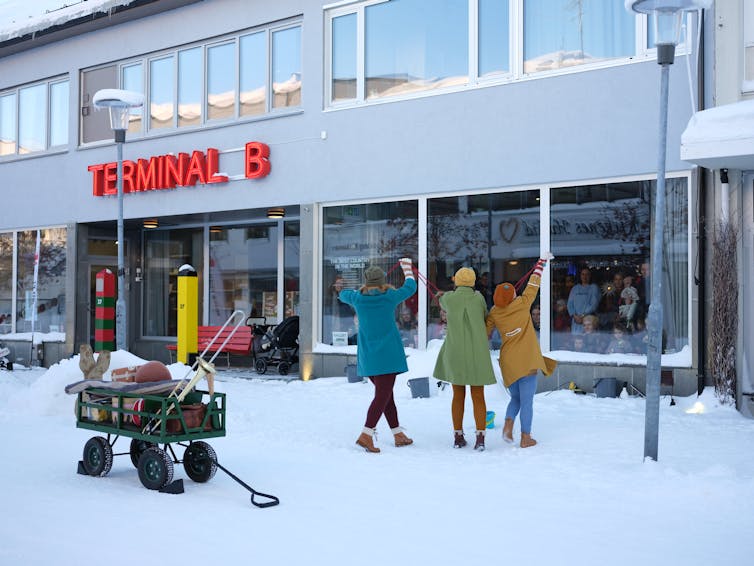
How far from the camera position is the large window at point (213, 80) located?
15.7 m

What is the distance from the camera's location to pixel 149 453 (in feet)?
22.7

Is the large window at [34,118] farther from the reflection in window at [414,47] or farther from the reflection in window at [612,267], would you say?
the reflection in window at [612,267]

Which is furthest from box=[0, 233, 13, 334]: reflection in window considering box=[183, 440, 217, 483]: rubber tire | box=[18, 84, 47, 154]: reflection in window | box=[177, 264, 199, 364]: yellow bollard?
box=[183, 440, 217, 483]: rubber tire

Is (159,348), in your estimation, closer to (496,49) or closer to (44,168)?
(44,168)

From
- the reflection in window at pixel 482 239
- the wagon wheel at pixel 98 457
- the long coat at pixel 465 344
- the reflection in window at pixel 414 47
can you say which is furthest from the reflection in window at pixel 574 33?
the wagon wheel at pixel 98 457

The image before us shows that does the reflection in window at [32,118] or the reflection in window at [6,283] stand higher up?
the reflection in window at [32,118]

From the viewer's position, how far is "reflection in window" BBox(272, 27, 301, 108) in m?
15.4

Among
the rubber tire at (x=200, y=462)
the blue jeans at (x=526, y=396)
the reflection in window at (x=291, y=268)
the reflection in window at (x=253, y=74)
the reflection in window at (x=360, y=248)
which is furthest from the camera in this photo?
the reflection in window at (x=291, y=268)

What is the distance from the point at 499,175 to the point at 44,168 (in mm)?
11244

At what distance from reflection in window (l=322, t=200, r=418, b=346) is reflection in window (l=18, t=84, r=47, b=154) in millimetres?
8562

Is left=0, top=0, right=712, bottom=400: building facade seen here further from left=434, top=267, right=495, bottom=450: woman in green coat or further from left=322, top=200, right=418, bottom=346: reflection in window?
left=434, top=267, right=495, bottom=450: woman in green coat

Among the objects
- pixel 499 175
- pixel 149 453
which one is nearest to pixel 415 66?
pixel 499 175

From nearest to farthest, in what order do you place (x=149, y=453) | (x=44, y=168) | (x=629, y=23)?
(x=149, y=453) → (x=629, y=23) → (x=44, y=168)

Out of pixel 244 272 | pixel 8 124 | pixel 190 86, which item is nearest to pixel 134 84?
pixel 190 86
